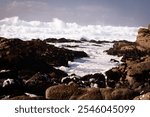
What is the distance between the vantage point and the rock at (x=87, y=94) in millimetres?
7486

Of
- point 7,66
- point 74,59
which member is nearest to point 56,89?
point 7,66

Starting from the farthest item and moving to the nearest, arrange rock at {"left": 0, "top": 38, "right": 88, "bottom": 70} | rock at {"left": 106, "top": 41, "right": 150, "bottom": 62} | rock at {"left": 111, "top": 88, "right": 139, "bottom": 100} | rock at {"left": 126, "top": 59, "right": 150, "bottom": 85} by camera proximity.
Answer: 1. rock at {"left": 106, "top": 41, "right": 150, "bottom": 62}
2. rock at {"left": 0, "top": 38, "right": 88, "bottom": 70}
3. rock at {"left": 126, "top": 59, "right": 150, "bottom": 85}
4. rock at {"left": 111, "top": 88, "right": 139, "bottom": 100}

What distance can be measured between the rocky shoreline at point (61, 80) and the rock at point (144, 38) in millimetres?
5507

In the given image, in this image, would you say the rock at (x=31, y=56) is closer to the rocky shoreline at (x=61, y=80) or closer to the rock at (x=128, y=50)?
the rocky shoreline at (x=61, y=80)

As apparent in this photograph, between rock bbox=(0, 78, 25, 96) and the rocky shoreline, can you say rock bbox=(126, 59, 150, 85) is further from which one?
rock bbox=(0, 78, 25, 96)

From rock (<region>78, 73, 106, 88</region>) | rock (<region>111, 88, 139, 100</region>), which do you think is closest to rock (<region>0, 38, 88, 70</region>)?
rock (<region>78, 73, 106, 88</region>)

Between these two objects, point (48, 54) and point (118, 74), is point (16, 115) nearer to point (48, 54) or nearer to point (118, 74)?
point (118, 74)

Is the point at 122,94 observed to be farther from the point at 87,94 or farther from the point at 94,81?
the point at 94,81

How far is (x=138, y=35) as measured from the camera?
2447cm

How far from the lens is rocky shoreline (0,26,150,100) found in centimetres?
771

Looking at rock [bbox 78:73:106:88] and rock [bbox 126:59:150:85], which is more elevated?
rock [bbox 126:59:150:85]

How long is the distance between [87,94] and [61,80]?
11.1 ft

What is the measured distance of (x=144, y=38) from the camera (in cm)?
2370

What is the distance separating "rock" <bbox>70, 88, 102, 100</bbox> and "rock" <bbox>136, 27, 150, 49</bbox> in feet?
52.6
